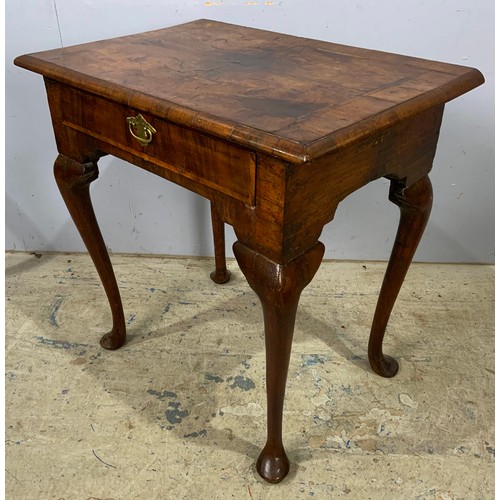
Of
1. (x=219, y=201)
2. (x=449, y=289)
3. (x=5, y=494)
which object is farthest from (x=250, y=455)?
(x=449, y=289)

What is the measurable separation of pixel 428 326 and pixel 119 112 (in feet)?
3.53

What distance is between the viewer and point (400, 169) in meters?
1.13

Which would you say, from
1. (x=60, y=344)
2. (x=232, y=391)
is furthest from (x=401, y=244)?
(x=60, y=344)

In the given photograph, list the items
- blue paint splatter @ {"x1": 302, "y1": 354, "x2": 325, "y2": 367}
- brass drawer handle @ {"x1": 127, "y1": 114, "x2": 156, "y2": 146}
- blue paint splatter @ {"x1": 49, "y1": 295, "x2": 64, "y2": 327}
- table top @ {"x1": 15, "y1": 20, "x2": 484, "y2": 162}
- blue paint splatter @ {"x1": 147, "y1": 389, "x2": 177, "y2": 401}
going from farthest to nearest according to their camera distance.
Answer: blue paint splatter @ {"x1": 49, "y1": 295, "x2": 64, "y2": 327} < blue paint splatter @ {"x1": 302, "y1": 354, "x2": 325, "y2": 367} < blue paint splatter @ {"x1": 147, "y1": 389, "x2": 177, "y2": 401} < brass drawer handle @ {"x1": 127, "y1": 114, "x2": 156, "y2": 146} < table top @ {"x1": 15, "y1": 20, "x2": 484, "y2": 162}

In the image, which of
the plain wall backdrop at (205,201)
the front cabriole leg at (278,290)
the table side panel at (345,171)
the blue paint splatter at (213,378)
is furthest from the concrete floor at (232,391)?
the table side panel at (345,171)

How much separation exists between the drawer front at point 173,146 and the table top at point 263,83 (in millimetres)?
37

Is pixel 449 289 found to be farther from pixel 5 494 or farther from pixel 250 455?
pixel 5 494

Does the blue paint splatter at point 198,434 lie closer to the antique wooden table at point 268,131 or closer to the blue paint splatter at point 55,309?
the antique wooden table at point 268,131

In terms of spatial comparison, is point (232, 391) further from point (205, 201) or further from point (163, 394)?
point (205, 201)

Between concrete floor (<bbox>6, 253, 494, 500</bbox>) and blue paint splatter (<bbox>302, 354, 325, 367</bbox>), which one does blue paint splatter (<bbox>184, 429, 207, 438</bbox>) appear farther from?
blue paint splatter (<bbox>302, 354, 325, 367</bbox>)

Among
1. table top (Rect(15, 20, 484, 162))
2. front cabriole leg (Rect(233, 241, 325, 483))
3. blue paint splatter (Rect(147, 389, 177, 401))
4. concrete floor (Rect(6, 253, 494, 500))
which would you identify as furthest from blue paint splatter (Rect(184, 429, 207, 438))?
table top (Rect(15, 20, 484, 162))

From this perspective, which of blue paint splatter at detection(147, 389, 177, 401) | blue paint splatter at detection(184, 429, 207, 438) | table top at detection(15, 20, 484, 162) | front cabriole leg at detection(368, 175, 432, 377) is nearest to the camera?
table top at detection(15, 20, 484, 162)

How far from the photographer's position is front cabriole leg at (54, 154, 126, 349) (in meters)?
1.31

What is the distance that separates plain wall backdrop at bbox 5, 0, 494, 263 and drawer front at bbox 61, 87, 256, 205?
2.01ft
